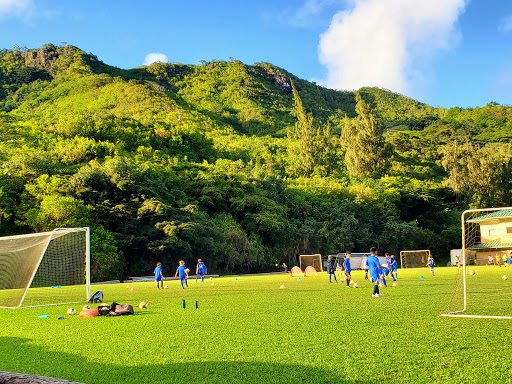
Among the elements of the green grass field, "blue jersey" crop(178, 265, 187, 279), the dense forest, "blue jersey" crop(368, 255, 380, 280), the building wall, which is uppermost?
the dense forest

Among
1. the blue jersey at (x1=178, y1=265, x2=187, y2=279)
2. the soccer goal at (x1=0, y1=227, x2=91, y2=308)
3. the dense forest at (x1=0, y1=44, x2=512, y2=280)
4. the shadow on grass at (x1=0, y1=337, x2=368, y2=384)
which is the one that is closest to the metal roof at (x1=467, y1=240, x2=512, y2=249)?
the dense forest at (x1=0, y1=44, x2=512, y2=280)

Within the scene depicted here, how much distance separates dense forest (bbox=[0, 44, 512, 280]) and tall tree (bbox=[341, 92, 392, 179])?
0.22 meters

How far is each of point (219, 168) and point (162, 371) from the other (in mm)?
53734

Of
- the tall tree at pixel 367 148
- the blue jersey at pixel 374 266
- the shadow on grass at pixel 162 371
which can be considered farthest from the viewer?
the tall tree at pixel 367 148

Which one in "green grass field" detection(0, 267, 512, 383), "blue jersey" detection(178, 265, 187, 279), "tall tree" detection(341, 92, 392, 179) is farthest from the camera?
"tall tree" detection(341, 92, 392, 179)

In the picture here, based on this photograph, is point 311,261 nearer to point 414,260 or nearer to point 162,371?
point 414,260

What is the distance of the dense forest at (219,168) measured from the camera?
4453cm

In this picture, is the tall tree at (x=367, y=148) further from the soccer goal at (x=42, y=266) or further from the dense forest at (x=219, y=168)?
the soccer goal at (x=42, y=266)

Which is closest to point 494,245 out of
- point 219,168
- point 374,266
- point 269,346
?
point 219,168

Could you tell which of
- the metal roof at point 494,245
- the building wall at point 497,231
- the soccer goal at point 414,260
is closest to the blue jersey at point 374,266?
the soccer goal at point 414,260

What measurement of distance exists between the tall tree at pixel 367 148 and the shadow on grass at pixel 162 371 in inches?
2909

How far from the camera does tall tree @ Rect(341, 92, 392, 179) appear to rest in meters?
78.6

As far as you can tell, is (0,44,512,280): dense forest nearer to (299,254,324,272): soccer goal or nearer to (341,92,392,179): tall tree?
(341,92,392,179): tall tree

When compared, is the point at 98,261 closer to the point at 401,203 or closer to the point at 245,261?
the point at 245,261
